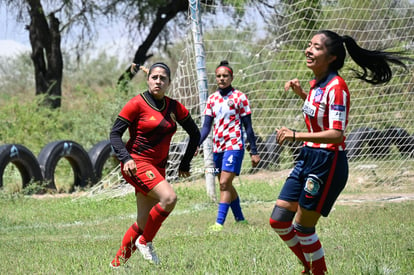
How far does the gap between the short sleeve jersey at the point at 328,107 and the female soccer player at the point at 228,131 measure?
3.81 m

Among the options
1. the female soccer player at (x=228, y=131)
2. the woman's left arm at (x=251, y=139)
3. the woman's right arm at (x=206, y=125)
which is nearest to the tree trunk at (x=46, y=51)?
the woman's right arm at (x=206, y=125)

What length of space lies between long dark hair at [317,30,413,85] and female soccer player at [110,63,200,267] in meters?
1.72

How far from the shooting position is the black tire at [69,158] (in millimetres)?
14008

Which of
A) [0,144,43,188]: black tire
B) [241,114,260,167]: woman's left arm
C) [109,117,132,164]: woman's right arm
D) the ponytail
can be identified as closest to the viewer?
the ponytail

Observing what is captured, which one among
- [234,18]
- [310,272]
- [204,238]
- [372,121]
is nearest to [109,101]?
[234,18]

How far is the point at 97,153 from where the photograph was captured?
1484cm

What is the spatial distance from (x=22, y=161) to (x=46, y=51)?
11376mm

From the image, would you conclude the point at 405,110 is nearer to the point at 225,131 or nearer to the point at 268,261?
the point at 225,131

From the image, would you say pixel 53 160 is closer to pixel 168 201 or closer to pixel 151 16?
pixel 168 201

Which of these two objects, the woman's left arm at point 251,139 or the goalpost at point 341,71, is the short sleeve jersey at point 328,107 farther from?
the goalpost at point 341,71

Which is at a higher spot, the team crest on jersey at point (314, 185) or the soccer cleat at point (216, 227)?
the team crest on jersey at point (314, 185)

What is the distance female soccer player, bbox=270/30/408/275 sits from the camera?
5191 mm

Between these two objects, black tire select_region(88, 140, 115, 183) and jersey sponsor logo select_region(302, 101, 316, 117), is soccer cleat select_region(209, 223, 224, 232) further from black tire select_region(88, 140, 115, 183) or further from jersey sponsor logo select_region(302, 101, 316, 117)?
black tire select_region(88, 140, 115, 183)

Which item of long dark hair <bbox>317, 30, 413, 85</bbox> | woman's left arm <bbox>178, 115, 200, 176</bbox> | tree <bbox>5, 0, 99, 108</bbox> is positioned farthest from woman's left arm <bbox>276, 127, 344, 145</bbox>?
tree <bbox>5, 0, 99, 108</bbox>
